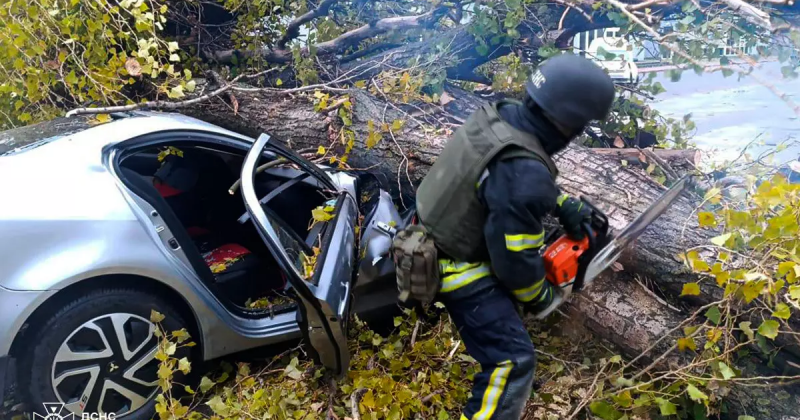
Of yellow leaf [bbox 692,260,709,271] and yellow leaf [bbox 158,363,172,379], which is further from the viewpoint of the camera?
yellow leaf [bbox 158,363,172,379]

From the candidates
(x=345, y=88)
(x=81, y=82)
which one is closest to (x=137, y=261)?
(x=81, y=82)

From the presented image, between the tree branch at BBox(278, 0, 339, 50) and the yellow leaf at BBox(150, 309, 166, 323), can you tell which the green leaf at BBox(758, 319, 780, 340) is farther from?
the tree branch at BBox(278, 0, 339, 50)

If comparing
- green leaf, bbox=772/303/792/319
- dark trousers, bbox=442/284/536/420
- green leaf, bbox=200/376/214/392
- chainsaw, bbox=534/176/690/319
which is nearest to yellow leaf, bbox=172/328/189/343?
green leaf, bbox=200/376/214/392

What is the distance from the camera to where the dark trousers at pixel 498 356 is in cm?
212

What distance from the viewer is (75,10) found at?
3.93 m

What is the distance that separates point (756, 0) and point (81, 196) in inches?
138

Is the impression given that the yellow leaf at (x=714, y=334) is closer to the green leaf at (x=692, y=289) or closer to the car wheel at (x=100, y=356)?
the green leaf at (x=692, y=289)

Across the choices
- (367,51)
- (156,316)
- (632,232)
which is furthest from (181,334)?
(367,51)

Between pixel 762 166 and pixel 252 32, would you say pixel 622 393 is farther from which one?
pixel 252 32

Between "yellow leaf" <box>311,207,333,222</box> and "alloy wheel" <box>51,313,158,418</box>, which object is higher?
"yellow leaf" <box>311,207,333,222</box>

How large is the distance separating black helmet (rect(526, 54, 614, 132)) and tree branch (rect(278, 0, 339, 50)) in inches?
142

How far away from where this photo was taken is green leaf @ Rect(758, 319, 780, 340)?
2.08 meters

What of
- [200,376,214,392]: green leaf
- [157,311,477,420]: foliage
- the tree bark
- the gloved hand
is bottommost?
[157,311,477,420]: foliage

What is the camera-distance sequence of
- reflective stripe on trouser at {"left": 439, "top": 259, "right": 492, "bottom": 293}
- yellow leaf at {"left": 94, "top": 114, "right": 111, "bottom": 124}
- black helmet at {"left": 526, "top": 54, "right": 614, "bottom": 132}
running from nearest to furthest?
1. black helmet at {"left": 526, "top": 54, "right": 614, "bottom": 132}
2. reflective stripe on trouser at {"left": 439, "top": 259, "right": 492, "bottom": 293}
3. yellow leaf at {"left": 94, "top": 114, "right": 111, "bottom": 124}
